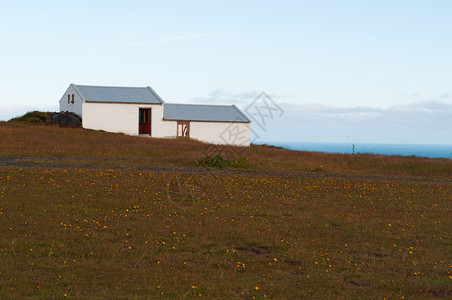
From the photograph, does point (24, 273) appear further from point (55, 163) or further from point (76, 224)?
point (55, 163)

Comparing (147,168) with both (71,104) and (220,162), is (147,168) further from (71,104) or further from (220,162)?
(71,104)

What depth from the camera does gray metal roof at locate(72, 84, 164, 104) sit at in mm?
56000

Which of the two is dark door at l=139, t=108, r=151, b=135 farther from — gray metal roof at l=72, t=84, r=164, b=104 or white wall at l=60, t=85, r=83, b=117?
white wall at l=60, t=85, r=83, b=117

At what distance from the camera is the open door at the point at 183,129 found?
58750mm

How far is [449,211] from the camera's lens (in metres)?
16.2

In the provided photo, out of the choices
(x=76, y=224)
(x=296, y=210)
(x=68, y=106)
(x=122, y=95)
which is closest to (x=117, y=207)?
(x=76, y=224)

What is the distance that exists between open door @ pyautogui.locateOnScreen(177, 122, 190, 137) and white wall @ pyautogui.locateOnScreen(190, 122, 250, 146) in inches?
20.0

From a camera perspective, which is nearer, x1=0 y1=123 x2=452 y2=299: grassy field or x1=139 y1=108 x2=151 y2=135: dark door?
x1=0 y1=123 x2=452 y2=299: grassy field

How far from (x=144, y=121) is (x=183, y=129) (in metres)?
4.93

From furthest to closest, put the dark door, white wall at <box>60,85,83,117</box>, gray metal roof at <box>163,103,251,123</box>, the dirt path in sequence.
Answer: gray metal roof at <box>163,103,251,123</box>, the dark door, white wall at <box>60,85,83,117</box>, the dirt path

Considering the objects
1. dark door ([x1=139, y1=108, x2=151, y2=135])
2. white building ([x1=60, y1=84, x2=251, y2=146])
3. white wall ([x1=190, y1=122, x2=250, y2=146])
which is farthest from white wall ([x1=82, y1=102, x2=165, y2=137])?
white wall ([x1=190, y1=122, x2=250, y2=146])

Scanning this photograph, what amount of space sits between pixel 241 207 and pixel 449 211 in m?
7.24

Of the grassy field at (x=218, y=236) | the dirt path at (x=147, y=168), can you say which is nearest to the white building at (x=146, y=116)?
the dirt path at (x=147, y=168)

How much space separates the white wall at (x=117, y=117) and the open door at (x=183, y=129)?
2.38m
